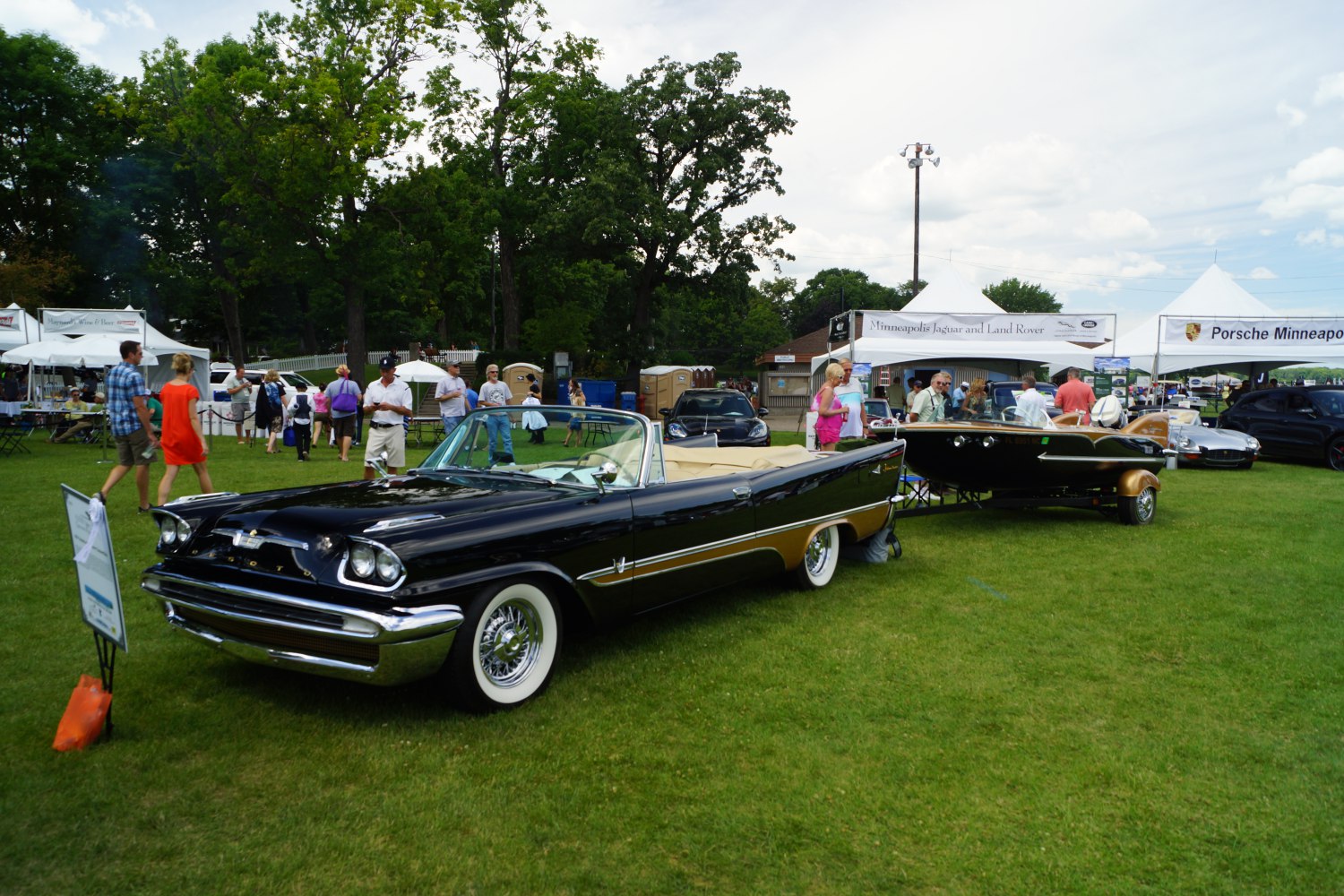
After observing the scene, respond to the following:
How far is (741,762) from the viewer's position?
3670mm

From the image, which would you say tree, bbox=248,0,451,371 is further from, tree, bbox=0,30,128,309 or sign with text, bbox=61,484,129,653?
sign with text, bbox=61,484,129,653

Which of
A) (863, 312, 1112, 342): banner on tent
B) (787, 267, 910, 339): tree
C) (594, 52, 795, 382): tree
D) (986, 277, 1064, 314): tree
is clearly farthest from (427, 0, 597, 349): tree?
(986, 277, 1064, 314): tree

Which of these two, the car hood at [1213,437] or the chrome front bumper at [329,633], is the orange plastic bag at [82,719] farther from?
the car hood at [1213,437]

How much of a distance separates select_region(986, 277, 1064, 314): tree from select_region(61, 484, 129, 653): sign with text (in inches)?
4103

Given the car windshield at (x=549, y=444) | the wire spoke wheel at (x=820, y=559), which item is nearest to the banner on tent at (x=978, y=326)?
the wire spoke wheel at (x=820, y=559)

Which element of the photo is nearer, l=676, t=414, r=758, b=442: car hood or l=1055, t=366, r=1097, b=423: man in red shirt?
l=1055, t=366, r=1097, b=423: man in red shirt

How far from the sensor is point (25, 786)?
327 centimetres

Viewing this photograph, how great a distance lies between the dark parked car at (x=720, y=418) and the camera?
15125mm

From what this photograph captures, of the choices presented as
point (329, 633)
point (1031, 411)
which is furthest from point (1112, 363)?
point (329, 633)

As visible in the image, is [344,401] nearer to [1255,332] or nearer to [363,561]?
[363,561]

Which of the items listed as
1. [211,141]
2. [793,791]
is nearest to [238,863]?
[793,791]

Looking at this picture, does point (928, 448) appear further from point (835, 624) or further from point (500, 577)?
point (500, 577)

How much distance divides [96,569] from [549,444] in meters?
2.30

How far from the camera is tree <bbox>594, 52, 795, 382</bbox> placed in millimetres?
34188
